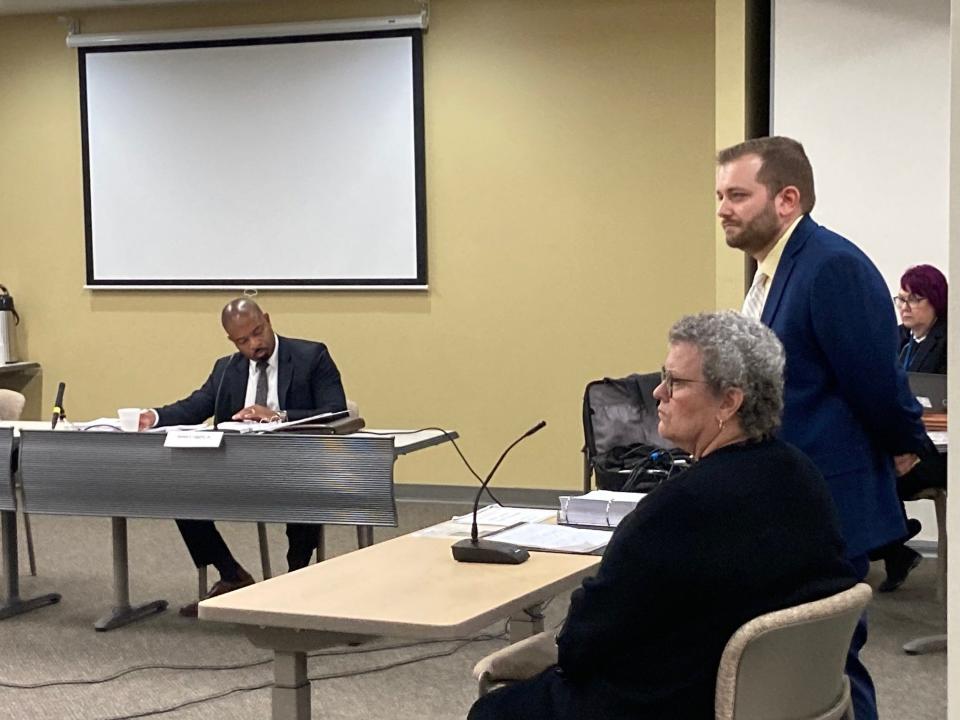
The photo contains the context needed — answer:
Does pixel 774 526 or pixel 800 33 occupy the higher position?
pixel 800 33

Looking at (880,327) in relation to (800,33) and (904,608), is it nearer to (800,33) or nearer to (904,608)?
(904,608)

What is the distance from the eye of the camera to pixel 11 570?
5.33 meters

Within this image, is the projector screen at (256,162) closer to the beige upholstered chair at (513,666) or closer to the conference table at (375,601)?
the conference table at (375,601)

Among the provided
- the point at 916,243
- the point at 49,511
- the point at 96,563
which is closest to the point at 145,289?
the point at 96,563

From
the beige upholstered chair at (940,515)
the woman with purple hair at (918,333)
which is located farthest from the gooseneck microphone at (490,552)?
the woman with purple hair at (918,333)

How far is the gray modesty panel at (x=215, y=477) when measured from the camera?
4430 mm

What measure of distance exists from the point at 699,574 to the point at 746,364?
43 centimetres

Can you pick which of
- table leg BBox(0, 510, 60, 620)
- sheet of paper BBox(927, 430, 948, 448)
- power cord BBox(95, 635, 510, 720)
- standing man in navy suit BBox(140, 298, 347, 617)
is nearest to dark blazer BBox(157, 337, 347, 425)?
standing man in navy suit BBox(140, 298, 347, 617)

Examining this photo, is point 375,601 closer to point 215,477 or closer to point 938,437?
point 215,477

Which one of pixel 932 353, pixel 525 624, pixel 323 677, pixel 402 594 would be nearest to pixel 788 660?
pixel 402 594

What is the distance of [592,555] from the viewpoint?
2.94 meters

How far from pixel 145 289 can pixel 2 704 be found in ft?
13.3

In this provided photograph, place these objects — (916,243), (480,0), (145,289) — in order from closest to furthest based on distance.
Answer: (916,243) < (480,0) < (145,289)

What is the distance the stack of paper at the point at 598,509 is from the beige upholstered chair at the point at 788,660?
97 cm
